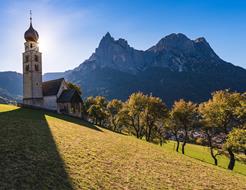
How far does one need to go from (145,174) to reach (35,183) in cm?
891

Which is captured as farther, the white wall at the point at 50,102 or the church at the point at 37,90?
the white wall at the point at 50,102

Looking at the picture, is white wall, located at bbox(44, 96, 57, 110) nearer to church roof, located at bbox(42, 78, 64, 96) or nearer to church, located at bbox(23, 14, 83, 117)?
church, located at bbox(23, 14, 83, 117)

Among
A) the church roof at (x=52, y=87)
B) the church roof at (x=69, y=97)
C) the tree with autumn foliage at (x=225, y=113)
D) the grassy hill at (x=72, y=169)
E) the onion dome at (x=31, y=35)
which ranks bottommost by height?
the grassy hill at (x=72, y=169)

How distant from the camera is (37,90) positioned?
69125 millimetres

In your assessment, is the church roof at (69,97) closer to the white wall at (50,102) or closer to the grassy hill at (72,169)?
the white wall at (50,102)

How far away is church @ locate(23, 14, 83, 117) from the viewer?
67.8 meters

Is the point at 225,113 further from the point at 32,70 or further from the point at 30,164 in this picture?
the point at 32,70

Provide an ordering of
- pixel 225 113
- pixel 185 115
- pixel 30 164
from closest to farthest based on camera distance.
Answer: pixel 30 164, pixel 225 113, pixel 185 115

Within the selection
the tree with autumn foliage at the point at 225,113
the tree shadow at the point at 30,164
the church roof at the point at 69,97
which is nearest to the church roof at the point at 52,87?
the church roof at the point at 69,97

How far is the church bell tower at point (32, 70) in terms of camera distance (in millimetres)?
68188

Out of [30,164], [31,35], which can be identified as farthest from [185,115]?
[31,35]

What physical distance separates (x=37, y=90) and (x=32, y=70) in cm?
581

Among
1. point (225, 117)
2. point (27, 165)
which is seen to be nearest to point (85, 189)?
point (27, 165)

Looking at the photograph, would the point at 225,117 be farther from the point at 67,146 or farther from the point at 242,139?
the point at 67,146
